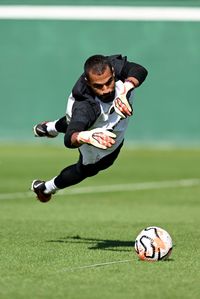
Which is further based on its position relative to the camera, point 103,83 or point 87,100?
point 87,100

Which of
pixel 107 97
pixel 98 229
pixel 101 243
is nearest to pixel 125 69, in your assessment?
pixel 107 97

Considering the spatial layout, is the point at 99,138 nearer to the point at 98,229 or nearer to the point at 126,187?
the point at 98,229

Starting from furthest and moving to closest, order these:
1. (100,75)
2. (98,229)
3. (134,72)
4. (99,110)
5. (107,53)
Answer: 1. (107,53)
2. (98,229)
3. (134,72)
4. (99,110)
5. (100,75)

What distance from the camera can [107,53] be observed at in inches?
1255

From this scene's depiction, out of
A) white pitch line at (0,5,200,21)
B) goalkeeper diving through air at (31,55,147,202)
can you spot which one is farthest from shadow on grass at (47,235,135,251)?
white pitch line at (0,5,200,21)

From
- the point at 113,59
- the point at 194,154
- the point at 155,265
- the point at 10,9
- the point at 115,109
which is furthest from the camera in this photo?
the point at 10,9

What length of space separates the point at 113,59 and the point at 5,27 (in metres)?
20.0

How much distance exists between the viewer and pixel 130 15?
32.1 m

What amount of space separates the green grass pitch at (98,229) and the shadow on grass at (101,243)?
12 mm

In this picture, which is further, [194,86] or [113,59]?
[194,86]

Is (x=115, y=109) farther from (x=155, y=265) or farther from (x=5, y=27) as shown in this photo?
(x=5, y=27)

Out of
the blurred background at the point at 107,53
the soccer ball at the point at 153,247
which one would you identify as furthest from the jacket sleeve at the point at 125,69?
the blurred background at the point at 107,53

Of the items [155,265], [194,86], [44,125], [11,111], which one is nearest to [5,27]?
[11,111]

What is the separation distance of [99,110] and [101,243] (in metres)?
1.87
